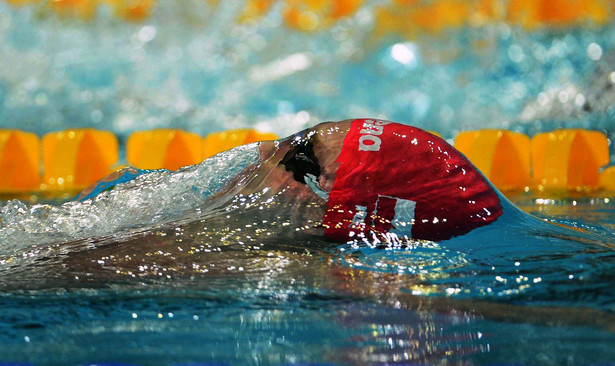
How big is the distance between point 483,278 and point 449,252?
0.78 feet

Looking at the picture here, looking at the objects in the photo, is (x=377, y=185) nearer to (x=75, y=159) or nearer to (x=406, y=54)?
(x=75, y=159)

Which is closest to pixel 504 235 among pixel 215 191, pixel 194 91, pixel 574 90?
pixel 215 191

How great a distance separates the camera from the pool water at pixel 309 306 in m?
1.36

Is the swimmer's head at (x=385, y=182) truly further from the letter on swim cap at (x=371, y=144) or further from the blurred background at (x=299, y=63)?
the blurred background at (x=299, y=63)

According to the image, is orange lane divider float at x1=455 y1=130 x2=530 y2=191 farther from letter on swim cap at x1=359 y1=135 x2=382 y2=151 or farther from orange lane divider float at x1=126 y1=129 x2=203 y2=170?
letter on swim cap at x1=359 y1=135 x2=382 y2=151

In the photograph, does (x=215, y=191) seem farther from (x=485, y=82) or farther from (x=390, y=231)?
(x=485, y=82)

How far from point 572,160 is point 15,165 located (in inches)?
157

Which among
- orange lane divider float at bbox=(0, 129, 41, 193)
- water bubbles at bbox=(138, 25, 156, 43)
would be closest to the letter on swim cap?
orange lane divider float at bbox=(0, 129, 41, 193)

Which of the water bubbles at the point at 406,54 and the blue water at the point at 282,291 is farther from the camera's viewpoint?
the water bubbles at the point at 406,54

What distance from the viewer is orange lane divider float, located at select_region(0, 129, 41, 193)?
5.21m

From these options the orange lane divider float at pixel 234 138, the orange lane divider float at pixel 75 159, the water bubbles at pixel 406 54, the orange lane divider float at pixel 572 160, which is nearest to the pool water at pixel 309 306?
the orange lane divider float at pixel 572 160

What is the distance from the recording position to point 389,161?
2.23 m

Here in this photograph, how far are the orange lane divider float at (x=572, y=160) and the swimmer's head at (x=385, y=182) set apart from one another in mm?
2762

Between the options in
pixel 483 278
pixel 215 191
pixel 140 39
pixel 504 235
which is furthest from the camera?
pixel 140 39
